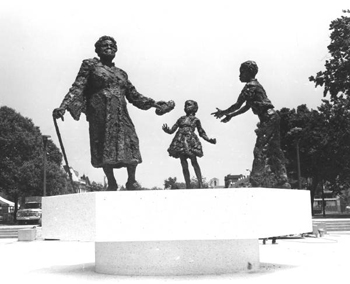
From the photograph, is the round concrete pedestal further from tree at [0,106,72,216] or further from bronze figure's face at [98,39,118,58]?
tree at [0,106,72,216]

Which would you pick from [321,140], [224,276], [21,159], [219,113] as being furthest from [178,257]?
[21,159]

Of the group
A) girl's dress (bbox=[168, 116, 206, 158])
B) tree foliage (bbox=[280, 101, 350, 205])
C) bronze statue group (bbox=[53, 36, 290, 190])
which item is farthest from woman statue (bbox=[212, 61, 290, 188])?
tree foliage (bbox=[280, 101, 350, 205])

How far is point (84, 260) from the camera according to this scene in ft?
32.0

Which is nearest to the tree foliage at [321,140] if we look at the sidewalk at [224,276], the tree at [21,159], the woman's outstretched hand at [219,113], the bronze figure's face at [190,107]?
the bronze figure's face at [190,107]

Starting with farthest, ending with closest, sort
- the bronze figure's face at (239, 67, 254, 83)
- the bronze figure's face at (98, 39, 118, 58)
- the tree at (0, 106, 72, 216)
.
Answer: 1. the tree at (0, 106, 72, 216)
2. the bronze figure's face at (239, 67, 254, 83)
3. the bronze figure's face at (98, 39, 118, 58)

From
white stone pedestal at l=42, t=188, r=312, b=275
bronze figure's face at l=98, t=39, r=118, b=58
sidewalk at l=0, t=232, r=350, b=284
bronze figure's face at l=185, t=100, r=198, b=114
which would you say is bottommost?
sidewalk at l=0, t=232, r=350, b=284

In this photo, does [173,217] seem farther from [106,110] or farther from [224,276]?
[106,110]

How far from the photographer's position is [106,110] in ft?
26.4

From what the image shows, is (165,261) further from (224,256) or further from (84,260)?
(84,260)

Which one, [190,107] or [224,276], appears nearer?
[224,276]

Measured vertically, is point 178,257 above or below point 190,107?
below

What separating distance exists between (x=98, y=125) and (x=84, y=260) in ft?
9.84

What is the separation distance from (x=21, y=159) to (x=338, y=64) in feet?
70.4

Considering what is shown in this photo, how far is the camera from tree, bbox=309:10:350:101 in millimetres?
23688
